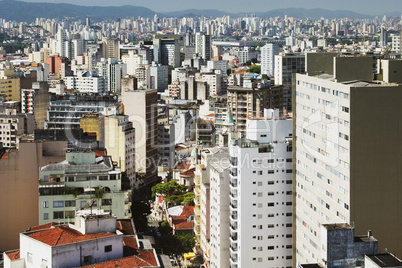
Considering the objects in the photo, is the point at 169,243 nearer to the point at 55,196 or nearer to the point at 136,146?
Result: the point at 55,196

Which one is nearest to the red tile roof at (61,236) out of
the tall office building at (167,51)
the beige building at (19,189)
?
the beige building at (19,189)

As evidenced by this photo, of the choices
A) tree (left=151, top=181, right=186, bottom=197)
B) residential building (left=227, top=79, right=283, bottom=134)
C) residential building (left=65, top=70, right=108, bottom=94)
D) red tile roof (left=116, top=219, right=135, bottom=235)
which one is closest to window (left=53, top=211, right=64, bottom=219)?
red tile roof (left=116, top=219, right=135, bottom=235)

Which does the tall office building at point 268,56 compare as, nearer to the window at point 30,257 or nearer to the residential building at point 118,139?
the residential building at point 118,139

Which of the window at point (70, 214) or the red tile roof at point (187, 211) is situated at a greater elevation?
the window at point (70, 214)

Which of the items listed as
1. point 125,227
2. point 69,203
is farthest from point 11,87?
point 125,227

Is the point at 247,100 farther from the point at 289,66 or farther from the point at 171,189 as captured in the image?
the point at 171,189

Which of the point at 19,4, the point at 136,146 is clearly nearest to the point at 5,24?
the point at 19,4

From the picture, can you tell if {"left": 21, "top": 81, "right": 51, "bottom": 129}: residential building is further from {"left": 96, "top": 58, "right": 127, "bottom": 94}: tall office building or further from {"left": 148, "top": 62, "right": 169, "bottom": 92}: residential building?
{"left": 148, "top": 62, "right": 169, "bottom": 92}: residential building
